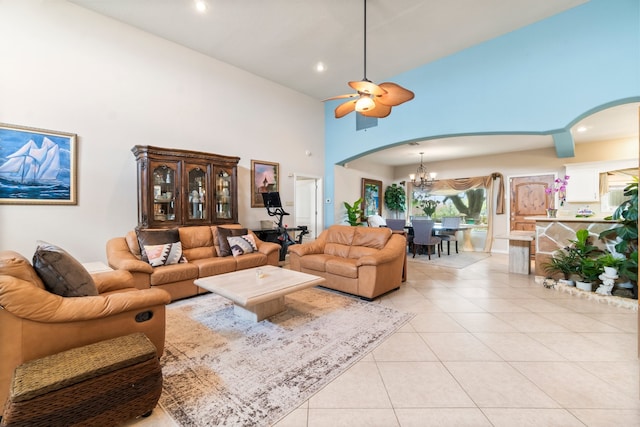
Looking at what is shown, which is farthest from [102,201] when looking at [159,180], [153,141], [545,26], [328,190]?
[545,26]

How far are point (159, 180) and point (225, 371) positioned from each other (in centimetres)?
316

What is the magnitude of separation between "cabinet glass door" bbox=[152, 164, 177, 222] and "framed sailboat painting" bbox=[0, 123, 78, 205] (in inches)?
36.4

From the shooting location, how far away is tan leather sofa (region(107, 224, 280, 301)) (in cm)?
304

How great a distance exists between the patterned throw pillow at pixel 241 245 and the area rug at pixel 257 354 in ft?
2.91

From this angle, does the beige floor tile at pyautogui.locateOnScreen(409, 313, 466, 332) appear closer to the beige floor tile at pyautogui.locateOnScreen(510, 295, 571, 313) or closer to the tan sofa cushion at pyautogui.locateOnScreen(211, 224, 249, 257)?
the beige floor tile at pyautogui.locateOnScreen(510, 295, 571, 313)

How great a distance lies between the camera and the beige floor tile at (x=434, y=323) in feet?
8.62

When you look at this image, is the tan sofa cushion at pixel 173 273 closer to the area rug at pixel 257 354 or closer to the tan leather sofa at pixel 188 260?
the tan leather sofa at pixel 188 260

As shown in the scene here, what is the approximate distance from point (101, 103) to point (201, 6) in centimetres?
195

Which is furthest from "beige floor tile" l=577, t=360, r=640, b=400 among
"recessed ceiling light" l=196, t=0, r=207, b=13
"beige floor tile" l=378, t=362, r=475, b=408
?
"recessed ceiling light" l=196, t=0, r=207, b=13

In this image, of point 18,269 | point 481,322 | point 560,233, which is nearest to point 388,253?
point 481,322

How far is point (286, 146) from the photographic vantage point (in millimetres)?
6078

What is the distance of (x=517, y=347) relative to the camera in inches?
89.8

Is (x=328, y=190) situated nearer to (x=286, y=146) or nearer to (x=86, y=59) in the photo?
(x=286, y=146)

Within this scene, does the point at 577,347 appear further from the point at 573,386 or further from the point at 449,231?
the point at 449,231
